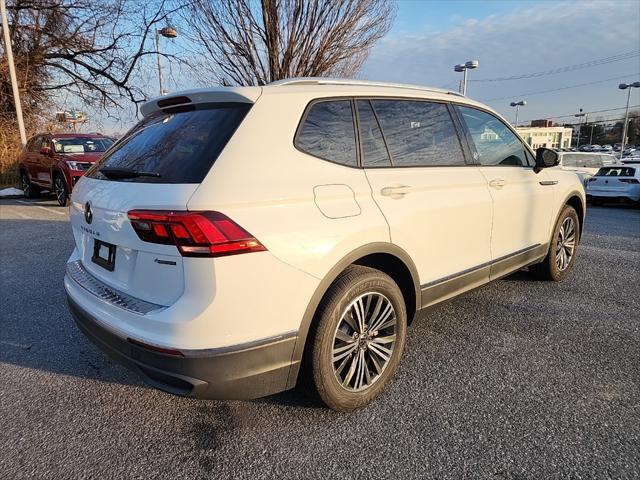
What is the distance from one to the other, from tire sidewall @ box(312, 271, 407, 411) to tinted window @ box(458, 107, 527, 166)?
1538mm

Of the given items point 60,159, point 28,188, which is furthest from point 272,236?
point 28,188

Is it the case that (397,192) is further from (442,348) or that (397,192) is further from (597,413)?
(597,413)

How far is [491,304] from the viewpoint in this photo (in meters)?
4.20

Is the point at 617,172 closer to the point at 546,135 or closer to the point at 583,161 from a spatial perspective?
the point at 583,161

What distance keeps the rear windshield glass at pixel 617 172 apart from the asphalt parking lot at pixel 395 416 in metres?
12.2

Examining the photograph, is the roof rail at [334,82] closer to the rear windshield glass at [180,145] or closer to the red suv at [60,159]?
the rear windshield glass at [180,145]

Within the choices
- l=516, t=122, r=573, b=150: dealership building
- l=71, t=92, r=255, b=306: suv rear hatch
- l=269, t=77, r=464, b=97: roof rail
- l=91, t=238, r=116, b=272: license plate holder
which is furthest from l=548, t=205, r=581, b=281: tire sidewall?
l=516, t=122, r=573, b=150: dealership building

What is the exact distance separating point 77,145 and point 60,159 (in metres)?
0.99

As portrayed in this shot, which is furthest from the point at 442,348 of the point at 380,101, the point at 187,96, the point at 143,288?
the point at 187,96

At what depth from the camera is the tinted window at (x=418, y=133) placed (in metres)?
2.89

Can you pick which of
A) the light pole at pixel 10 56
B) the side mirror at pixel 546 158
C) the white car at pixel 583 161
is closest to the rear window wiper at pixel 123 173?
the side mirror at pixel 546 158

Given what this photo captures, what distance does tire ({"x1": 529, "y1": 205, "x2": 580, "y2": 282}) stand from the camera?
4.59m

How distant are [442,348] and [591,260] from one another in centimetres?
367

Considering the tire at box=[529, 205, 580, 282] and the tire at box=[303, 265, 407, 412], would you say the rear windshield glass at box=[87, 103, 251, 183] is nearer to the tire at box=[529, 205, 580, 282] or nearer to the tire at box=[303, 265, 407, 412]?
the tire at box=[303, 265, 407, 412]
